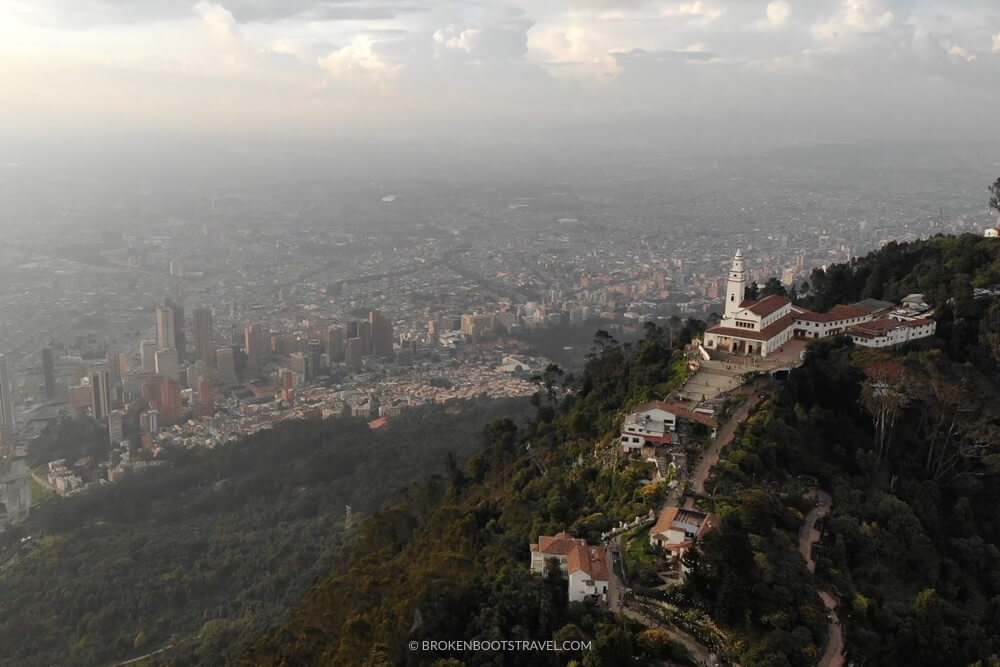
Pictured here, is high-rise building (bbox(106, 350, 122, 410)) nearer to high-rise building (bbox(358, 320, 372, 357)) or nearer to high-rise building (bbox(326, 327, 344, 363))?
high-rise building (bbox(326, 327, 344, 363))

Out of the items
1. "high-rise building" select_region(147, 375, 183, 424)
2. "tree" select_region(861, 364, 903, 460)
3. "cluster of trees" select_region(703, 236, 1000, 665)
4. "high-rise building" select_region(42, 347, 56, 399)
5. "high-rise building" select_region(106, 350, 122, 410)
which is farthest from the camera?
"high-rise building" select_region(42, 347, 56, 399)

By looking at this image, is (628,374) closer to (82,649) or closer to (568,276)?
(82,649)

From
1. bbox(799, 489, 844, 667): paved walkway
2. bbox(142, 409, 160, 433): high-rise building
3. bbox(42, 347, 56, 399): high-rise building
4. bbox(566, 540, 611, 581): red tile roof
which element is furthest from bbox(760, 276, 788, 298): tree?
bbox(42, 347, 56, 399): high-rise building

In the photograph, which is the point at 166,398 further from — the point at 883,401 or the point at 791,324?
the point at 883,401

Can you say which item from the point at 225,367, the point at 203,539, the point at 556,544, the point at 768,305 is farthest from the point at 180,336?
the point at 556,544

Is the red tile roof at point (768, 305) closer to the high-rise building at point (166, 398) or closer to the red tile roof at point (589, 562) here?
the red tile roof at point (589, 562)

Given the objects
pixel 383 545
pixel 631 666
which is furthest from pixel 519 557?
pixel 383 545

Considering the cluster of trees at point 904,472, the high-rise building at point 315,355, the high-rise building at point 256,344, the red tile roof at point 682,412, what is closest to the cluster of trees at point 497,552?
the red tile roof at point 682,412
